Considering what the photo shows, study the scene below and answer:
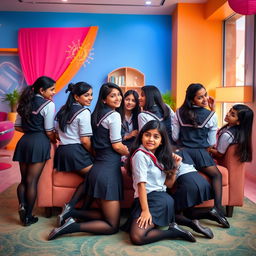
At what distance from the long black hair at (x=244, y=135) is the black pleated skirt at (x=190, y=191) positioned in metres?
0.43

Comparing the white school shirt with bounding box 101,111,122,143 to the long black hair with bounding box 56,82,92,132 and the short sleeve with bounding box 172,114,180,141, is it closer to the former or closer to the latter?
the long black hair with bounding box 56,82,92,132

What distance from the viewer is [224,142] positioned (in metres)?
2.72

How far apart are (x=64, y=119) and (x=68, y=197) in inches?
27.8

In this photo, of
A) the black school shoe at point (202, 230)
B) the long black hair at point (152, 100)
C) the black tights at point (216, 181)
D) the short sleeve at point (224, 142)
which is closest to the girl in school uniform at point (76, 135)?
the long black hair at point (152, 100)

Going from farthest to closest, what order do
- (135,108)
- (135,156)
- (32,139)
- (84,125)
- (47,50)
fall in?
1. (47,50)
2. (135,108)
3. (32,139)
4. (84,125)
5. (135,156)

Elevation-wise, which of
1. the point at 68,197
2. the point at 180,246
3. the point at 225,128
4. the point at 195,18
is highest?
the point at 195,18

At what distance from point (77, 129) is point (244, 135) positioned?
1.47 metres

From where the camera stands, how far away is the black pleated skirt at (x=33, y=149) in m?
2.52

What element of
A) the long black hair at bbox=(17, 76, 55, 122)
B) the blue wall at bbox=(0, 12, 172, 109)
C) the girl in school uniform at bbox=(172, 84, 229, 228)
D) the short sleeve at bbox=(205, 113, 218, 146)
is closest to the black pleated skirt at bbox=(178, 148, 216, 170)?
the girl in school uniform at bbox=(172, 84, 229, 228)

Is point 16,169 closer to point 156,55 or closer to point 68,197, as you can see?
point 68,197

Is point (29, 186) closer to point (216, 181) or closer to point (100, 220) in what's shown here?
point (100, 220)

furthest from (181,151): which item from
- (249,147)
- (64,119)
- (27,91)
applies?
(27,91)

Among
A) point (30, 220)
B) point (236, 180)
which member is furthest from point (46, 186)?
point (236, 180)

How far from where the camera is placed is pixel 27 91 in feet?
8.27
